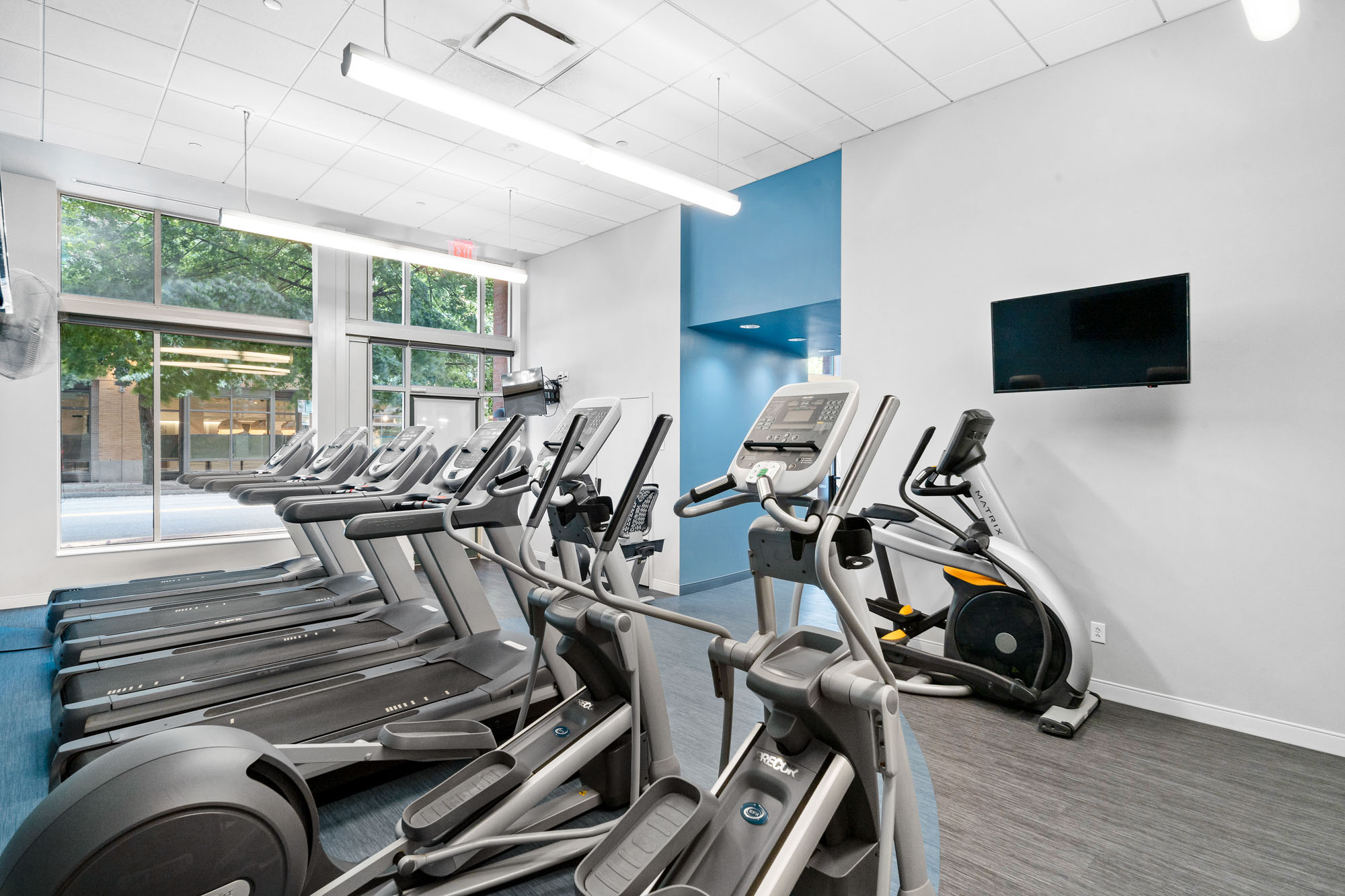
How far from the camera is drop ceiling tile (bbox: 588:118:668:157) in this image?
14.4 feet

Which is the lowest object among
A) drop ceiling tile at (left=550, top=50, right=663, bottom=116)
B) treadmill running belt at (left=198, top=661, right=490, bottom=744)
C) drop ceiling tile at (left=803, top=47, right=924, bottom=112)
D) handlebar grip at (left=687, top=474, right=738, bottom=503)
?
treadmill running belt at (left=198, top=661, right=490, bottom=744)

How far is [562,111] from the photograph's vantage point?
4.21 metres

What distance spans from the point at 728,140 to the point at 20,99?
4.47 m

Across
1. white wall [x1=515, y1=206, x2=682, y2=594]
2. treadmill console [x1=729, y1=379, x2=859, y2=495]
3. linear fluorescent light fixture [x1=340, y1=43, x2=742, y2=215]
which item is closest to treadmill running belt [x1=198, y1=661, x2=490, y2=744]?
treadmill console [x1=729, y1=379, x2=859, y2=495]

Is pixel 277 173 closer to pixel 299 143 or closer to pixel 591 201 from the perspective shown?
pixel 299 143

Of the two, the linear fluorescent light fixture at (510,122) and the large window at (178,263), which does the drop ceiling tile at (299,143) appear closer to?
the linear fluorescent light fixture at (510,122)

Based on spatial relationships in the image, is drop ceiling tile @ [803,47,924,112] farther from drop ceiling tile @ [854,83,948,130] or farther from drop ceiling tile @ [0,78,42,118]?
drop ceiling tile @ [0,78,42,118]

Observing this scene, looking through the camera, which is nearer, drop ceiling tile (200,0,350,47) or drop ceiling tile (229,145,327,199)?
drop ceiling tile (200,0,350,47)

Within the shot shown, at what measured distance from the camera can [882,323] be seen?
4.39m

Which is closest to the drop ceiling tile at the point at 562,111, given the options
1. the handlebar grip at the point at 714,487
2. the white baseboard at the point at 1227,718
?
the handlebar grip at the point at 714,487

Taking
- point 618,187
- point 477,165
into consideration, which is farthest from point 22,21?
point 618,187

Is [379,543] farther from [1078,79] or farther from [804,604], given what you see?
[1078,79]

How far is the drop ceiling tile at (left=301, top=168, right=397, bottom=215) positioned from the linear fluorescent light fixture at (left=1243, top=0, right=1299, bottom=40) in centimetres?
540

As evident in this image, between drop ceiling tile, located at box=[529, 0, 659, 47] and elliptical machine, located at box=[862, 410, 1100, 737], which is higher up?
drop ceiling tile, located at box=[529, 0, 659, 47]
